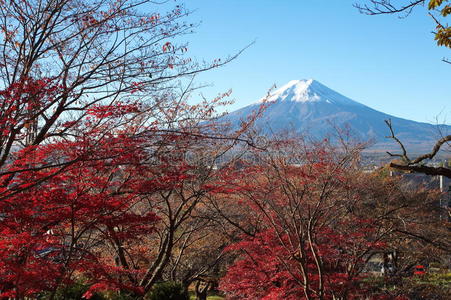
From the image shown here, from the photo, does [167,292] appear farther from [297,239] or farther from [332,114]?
[332,114]

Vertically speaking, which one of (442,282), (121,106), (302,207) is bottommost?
(442,282)

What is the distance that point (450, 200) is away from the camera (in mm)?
20906

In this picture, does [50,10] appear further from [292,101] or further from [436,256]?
[292,101]

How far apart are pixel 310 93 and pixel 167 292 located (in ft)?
455

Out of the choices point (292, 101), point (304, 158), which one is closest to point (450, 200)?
point (304, 158)

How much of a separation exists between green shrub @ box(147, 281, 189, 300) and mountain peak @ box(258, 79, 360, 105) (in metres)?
Answer: 125

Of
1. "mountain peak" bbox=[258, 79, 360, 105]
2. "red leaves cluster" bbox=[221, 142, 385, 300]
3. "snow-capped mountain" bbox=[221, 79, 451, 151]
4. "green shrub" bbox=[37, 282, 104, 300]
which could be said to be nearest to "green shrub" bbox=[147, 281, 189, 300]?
"red leaves cluster" bbox=[221, 142, 385, 300]

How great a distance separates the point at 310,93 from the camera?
143 meters

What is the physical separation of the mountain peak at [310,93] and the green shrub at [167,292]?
411 feet

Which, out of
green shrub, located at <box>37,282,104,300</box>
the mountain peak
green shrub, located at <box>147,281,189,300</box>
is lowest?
green shrub, located at <box>147,281,189,300</box>

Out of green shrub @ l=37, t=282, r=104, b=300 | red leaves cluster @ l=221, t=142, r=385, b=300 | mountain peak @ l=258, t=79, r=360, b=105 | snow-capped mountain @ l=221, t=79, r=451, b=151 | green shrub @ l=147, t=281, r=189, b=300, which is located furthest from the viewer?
mountain peak @ l=258, t=79, r=360, b=105

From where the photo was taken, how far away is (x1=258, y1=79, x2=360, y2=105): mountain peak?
13612 centimetres

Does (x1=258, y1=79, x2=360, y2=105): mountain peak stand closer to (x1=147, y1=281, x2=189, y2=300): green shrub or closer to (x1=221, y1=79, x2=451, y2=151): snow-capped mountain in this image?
(x1=221, y1=79, x2=451, y2=151): snow-capped mountain

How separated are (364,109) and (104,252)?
130410 millimetres
